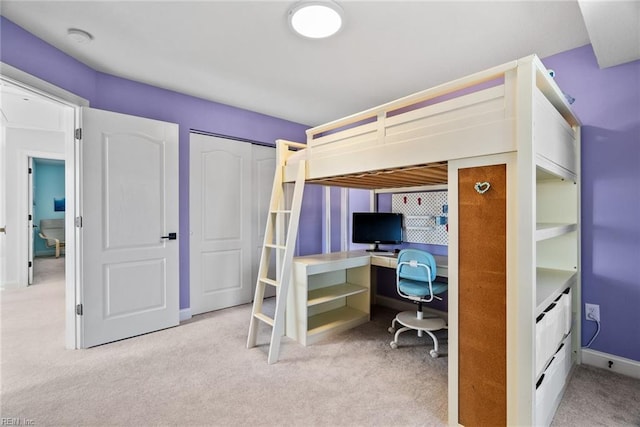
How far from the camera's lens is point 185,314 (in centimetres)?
325

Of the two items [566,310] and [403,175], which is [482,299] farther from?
[403,175]

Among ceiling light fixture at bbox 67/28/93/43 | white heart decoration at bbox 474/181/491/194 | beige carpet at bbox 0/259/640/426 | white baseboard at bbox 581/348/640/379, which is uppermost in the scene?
ceiling light fixture at bbox 67/28/93/43

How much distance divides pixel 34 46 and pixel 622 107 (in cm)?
428

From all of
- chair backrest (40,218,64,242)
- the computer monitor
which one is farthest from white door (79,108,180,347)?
chair backrest (40,218,64,242)

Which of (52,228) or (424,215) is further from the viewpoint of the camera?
(52,228)

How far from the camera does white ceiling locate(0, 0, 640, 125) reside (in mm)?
1867

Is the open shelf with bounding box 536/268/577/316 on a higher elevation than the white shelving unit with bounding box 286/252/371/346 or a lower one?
higher

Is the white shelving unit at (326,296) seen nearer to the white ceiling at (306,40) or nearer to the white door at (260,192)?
the white door at (260,192)

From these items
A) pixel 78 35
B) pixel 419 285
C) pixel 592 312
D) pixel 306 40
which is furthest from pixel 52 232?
pixel 592 312

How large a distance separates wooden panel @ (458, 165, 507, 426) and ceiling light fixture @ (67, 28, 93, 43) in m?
2.72

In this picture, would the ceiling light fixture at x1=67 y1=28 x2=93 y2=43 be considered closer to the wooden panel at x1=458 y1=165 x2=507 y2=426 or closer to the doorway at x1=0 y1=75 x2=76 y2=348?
the doorway at x1=0 y1=75 x2=76 y2=348

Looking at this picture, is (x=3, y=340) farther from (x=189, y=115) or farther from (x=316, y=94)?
(x=316, y=94)

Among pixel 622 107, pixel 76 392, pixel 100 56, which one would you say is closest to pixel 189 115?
pixel 100 56

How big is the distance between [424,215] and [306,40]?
219cm
